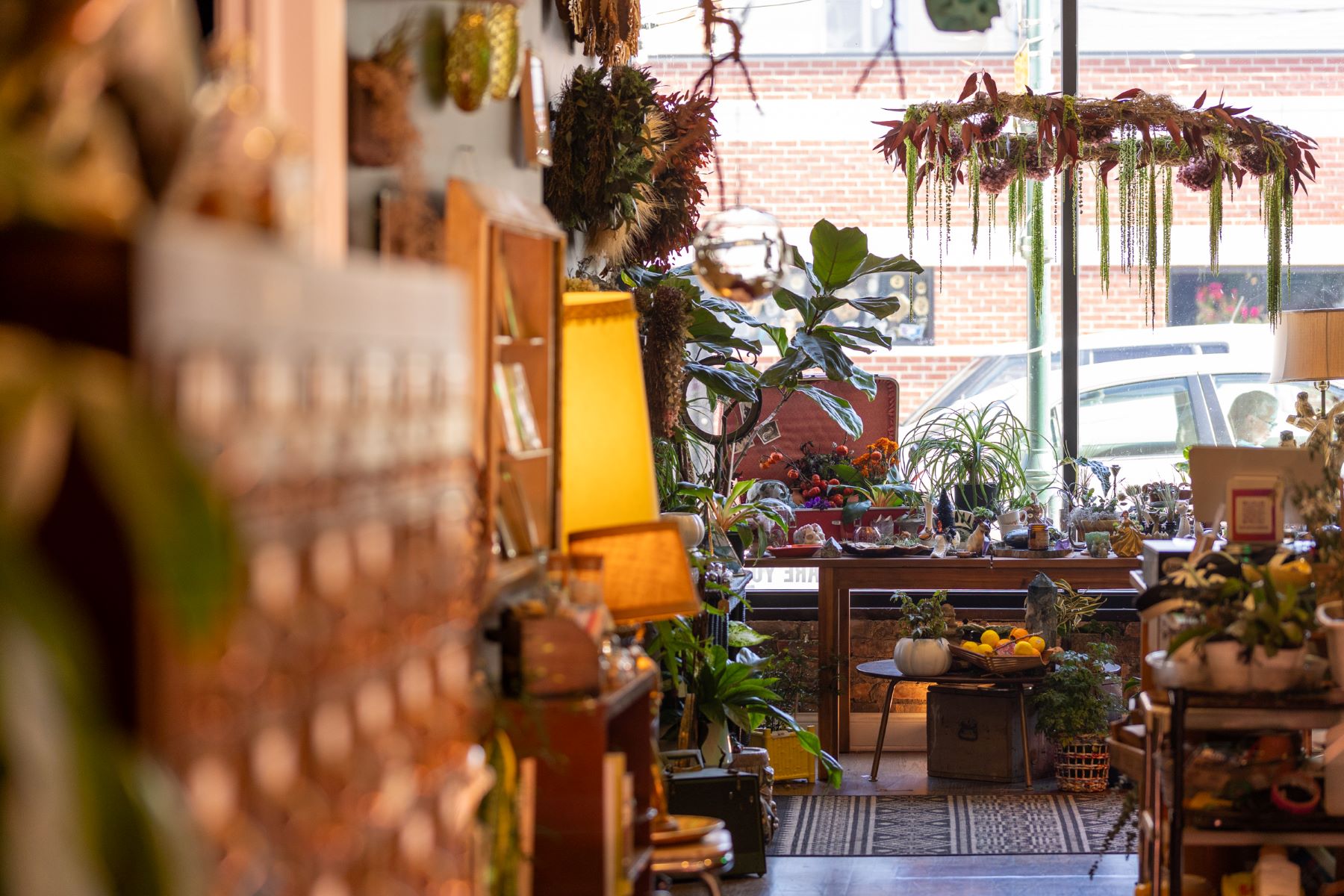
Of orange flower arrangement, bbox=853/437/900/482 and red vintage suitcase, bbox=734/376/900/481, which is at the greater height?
red vintage suitcase, bbox=734/376/900/481

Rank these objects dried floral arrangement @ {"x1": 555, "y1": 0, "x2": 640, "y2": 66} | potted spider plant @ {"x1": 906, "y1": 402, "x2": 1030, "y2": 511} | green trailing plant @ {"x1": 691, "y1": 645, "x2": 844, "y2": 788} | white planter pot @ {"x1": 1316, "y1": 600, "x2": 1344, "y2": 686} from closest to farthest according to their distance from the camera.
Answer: white planter pot @ {"x1": 1316, "y1": 600, "x2": 1344, "y2": 686}
dried floral arrangement @ {"x1": 555, "y1": 0, "x2": 640, "y2": 66}
green trailing plant @ {"x1": 691, "y1": 645, "x2": 844, "y2": 788}
potted spider plant @ {"x1": 906, "y1": 402, "x2": 1030, "y2": 511}

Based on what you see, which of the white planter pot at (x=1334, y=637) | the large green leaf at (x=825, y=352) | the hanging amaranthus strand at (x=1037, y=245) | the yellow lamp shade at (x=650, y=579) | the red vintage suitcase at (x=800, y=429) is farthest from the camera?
the red vintage suitcase at (x=800, y=429)

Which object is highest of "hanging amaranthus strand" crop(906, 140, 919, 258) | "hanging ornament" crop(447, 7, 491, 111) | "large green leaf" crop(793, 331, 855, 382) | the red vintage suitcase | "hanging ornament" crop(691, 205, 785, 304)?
"hanging amaranthus strand" crop(906, 140, 919, 258)

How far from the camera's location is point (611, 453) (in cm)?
347

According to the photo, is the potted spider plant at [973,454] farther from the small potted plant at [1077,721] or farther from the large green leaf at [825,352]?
the small potted plant at [1077,721]

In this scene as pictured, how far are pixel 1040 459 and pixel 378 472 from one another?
6970 millimetres

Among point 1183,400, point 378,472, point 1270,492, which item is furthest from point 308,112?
point 1183,400

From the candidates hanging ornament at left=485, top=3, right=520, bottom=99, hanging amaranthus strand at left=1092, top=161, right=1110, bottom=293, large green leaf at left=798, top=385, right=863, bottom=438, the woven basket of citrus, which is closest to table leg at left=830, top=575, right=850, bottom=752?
the woven basket of citrus

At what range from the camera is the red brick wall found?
805 centimetres

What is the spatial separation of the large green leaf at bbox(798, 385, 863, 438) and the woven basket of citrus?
1.21m

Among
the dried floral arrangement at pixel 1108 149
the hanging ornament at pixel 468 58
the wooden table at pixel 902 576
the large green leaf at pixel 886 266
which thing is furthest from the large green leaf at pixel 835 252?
the hanging ornament at pixel 468 58

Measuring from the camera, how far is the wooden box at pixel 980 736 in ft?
19.1

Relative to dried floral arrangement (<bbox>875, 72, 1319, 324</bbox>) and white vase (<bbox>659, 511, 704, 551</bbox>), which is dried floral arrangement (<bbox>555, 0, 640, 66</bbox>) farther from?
dried floral arrangement (<bbox>875, 72, 1319, 324</bbox>)

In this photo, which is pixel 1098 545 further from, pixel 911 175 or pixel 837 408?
pixel 911 175
